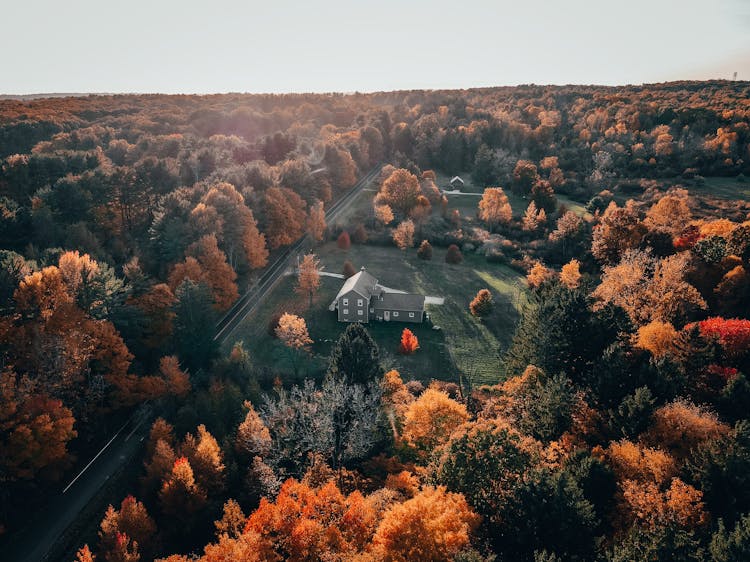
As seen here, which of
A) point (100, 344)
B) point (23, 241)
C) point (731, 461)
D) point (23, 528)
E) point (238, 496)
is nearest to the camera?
point (731, 461)

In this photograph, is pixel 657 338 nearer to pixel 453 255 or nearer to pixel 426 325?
pixel 426 325

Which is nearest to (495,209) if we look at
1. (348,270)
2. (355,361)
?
(348,270)

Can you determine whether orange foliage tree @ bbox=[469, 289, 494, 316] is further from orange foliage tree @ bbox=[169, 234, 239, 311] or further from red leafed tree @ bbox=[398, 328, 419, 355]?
orange foliage tree @ bbox=[169, 234, 239, 311]

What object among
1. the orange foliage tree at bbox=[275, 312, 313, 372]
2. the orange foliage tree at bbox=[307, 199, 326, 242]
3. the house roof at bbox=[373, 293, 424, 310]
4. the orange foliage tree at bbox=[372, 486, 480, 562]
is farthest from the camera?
the orange foliage tree at bbox=[307, 199, 326, 242]

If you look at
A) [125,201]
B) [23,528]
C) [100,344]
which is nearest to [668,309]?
[100,344]

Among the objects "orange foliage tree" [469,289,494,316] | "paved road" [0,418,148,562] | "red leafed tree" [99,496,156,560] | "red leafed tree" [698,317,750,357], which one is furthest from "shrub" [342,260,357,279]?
"red leafed tree" [698,317,750,357]

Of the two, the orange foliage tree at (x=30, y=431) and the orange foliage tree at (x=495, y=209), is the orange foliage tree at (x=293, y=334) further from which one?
the orange foliage tree at (x=495, y=209)

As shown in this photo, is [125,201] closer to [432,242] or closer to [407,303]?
[407,303]

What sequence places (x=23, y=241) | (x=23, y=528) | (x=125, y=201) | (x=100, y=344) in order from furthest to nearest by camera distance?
(x=125, y=201) → (x=23, y=241) → (x=100, y=344) → (x=23, y=528)
